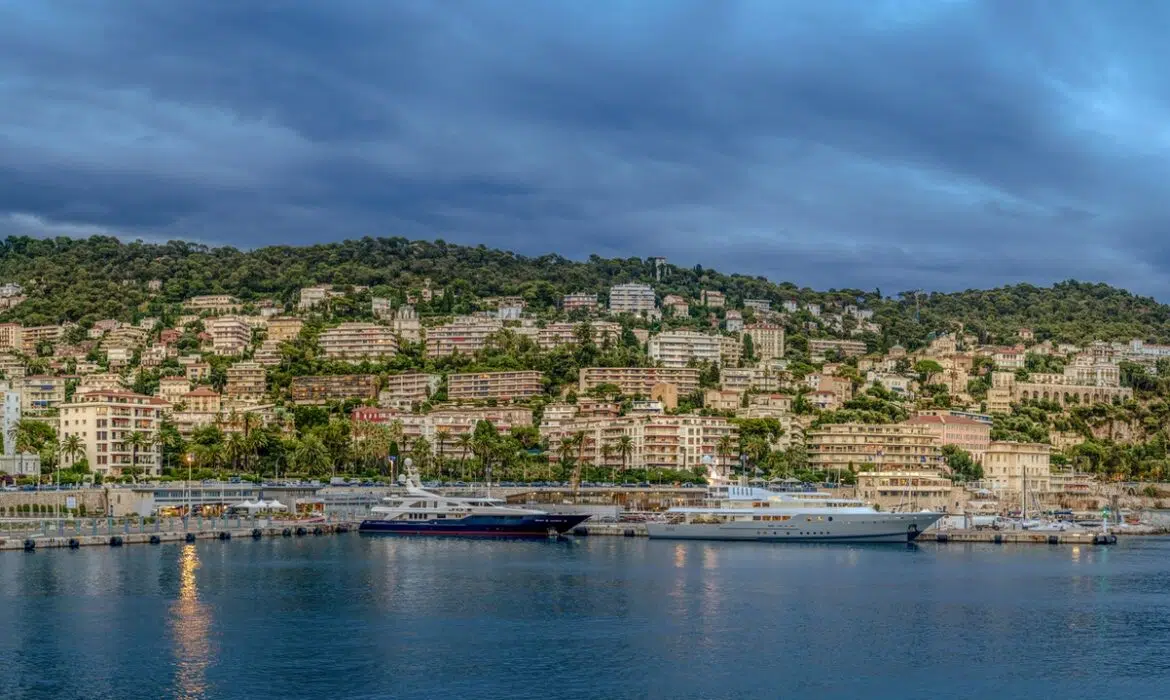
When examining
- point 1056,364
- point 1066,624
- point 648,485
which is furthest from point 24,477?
point 1056,364

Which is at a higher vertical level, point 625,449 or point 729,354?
point 729,354

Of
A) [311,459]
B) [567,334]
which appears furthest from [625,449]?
[567,334]

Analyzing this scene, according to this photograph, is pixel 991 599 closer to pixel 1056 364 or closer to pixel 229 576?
pixel 229 576

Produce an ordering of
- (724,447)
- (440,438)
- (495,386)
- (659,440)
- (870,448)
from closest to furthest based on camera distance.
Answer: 1. (724,447)
2. (659,440)
3. (440,438)
4. (870,448)
5. (495,386)

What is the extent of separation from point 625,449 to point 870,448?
25180 mm

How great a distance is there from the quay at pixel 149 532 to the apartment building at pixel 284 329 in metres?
85.0

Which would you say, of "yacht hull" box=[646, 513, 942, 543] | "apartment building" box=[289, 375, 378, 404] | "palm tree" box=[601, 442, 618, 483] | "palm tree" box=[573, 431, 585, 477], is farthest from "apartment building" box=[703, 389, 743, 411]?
"yacht hull" box=[646, 513, 942, 543]

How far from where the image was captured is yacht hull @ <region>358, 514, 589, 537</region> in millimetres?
103688

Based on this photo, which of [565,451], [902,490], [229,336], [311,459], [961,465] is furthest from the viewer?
[229,336]

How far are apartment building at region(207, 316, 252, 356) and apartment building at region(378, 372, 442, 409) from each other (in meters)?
22.8

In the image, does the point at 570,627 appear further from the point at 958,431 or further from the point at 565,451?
the point at 958,431

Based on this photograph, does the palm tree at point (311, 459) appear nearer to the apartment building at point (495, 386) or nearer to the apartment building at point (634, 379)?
the apartment building at point (495, 386)

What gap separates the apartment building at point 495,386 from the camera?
554 feet

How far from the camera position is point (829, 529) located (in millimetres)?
98562
